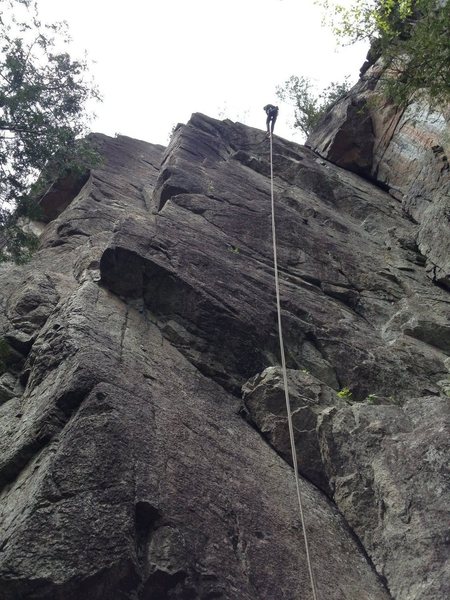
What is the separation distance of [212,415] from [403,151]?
12.4 m

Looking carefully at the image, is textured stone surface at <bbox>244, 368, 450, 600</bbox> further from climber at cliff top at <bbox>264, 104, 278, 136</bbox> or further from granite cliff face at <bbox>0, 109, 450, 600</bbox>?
climber at cliff top at <bbox>264, 104, 278, 136</bbox>

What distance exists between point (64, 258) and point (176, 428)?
18.8 feet

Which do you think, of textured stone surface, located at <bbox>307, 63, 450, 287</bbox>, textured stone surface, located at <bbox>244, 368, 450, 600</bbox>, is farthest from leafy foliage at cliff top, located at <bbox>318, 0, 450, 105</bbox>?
textured stone surface, located at <bbox>244, 368, 450, 600</bbox>

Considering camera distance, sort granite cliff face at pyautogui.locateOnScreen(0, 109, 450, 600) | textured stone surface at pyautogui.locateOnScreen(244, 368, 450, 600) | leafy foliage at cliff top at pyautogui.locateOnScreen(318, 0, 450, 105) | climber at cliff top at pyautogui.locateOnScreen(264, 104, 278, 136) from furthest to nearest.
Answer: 1. climber at cliff top at pyautogui.locateOnScreen(264, 104, 278, 136)
2. leafy foliage at cliff top at pyautogui.locateOnScreen(318, 0, 450, 105)
3. textured stone surface at pyautogui.locateOnScreen(244, 368, 450, 600)
4. granite cliff face at pyautogui.locateOnScreen(0, 109, 450, 600)

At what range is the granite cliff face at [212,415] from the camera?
482 cm

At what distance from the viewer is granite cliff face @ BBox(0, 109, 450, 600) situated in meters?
4.82

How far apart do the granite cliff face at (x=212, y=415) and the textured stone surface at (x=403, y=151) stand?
5.46 feet

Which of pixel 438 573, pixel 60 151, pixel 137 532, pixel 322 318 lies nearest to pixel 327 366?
pixel 322 318

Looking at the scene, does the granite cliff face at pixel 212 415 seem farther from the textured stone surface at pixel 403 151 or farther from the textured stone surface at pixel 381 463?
the textured stone surface at pixel 403 151

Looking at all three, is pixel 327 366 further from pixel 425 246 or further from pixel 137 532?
pixel 425 246

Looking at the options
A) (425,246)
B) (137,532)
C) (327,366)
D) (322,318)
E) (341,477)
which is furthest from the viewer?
(425,246)

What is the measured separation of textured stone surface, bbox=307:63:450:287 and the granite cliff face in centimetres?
167

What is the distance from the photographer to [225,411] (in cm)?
718

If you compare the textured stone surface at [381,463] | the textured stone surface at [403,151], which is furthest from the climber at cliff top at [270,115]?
the textured stone surface at [381,463]
